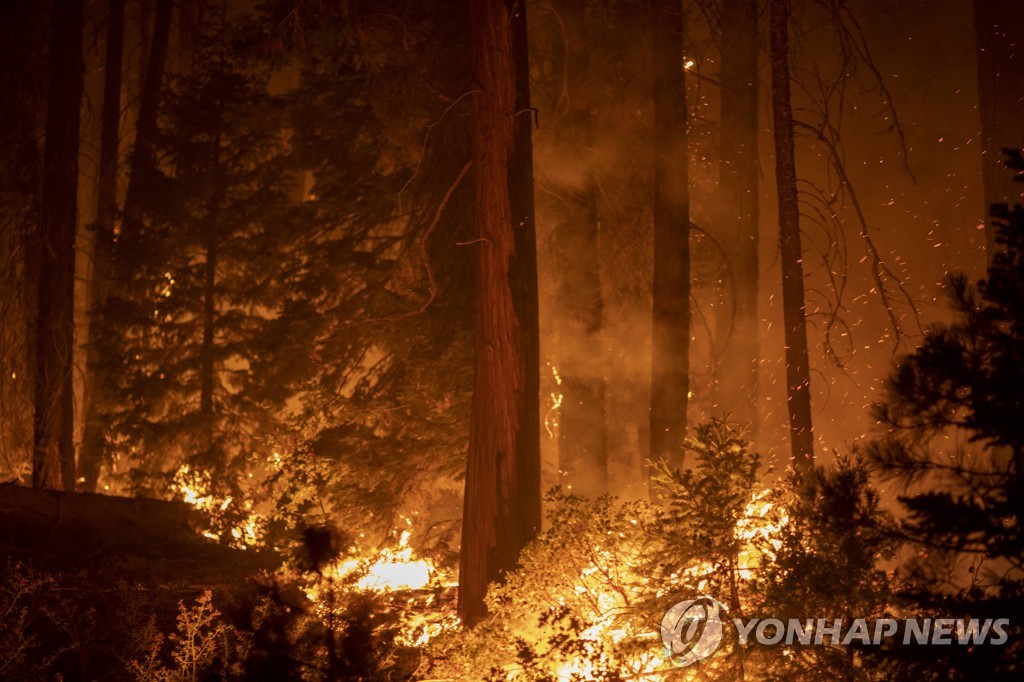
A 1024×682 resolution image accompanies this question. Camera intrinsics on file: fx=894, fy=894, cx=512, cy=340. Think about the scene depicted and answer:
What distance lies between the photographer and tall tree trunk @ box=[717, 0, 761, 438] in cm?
1398

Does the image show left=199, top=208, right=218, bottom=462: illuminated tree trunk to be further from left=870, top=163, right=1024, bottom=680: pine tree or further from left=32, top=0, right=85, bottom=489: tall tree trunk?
left=870, top=163, right=1024, bottom=680: pine tree

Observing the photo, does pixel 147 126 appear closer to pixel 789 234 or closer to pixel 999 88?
pixel 789 234

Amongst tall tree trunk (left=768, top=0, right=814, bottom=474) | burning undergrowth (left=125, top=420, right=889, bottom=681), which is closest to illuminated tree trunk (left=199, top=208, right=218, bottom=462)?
burning undergrowth (left=125, top=420, right=889, bottom=681)

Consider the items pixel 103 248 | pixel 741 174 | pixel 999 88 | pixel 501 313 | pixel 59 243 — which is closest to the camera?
pixel 501 313

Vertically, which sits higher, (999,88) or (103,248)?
(103,248)

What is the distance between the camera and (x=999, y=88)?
1042cm

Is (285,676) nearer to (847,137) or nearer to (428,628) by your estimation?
(428,628)

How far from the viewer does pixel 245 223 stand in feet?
49.2

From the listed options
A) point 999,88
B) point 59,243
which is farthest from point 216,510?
point 999,88

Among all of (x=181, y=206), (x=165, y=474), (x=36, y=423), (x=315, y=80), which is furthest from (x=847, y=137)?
(x=36, y=423)

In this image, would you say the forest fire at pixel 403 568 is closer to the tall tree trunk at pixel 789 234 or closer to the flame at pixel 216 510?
the flame at pixel 216 510

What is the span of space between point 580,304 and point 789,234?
4987 millimetres

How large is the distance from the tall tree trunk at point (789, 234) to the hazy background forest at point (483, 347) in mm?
45

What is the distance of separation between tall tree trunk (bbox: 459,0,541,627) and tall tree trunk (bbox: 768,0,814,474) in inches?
128
